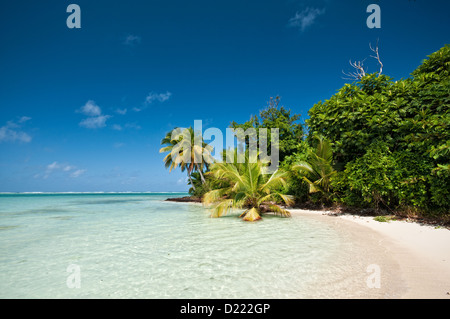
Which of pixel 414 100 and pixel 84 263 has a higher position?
pixel 414 100

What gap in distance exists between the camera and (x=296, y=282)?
3.08m

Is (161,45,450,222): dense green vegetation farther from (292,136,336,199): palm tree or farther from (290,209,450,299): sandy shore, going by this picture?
(290,209,450,299): sandy shore

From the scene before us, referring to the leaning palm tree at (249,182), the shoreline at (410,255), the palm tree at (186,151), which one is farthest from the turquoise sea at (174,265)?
the palm tree at (186,151)

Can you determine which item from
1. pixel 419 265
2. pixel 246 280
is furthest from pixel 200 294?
pixel 419 265

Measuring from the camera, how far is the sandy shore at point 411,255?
273cm

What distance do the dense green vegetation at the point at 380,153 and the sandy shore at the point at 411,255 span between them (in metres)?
1.61

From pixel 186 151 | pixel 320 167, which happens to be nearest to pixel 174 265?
pixel 320 167

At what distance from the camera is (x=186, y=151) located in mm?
26312

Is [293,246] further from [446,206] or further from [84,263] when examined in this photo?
[446,206]

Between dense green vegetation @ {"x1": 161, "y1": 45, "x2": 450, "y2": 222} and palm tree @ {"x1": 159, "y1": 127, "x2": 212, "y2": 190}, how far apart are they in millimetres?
15239

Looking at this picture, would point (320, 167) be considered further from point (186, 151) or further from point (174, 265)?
point (186, 151)

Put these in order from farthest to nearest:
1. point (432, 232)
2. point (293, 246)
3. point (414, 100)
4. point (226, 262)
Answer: point (414, 100) < point (432, 232) < point (293, 246) < point (226, 262)
